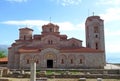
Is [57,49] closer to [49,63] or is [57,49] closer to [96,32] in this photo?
[49,63]

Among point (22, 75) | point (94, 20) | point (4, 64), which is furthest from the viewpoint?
point (4, 64)

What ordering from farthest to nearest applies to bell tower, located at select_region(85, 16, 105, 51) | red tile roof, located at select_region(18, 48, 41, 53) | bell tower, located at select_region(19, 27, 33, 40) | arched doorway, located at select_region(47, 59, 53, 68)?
1. bell tower, located at select_region(19, 27, 33, 40)
2. bell tower, located at select_region(85, 16, 105, 51)
3. arched doorway, located at select_region(47, 59, 53, 68)
4. red tile roof, located at select_region(18, 48, 41, 53)

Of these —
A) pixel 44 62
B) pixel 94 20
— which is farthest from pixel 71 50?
pixel 94 20

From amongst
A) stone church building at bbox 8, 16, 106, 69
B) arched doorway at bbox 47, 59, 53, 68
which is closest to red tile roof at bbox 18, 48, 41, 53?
stone church building at bbox 8, 16, 106, 69

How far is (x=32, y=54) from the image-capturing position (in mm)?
48312

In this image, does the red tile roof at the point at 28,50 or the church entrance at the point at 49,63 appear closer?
the red tile roof at the point at 28,50

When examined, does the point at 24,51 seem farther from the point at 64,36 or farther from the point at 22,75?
the point at 22,75

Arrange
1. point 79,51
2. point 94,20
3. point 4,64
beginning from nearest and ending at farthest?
point 79,51 → point 94,20 → point 4,64

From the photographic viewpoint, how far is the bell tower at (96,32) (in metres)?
52.1

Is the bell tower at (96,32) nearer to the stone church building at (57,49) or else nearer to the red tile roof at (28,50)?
the stone church building at (57,49)

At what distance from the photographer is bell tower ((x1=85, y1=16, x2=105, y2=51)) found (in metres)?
52.1

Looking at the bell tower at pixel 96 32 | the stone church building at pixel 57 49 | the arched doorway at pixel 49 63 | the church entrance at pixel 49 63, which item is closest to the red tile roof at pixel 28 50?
the stone church building at pixel 57 49

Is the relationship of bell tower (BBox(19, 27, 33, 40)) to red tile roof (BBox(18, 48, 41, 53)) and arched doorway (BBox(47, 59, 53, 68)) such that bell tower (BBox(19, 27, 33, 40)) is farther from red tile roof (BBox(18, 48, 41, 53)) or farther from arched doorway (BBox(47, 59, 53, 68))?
arched doorway (BBox(47, 59, 53, 68))

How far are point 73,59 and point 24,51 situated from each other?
9394mm
